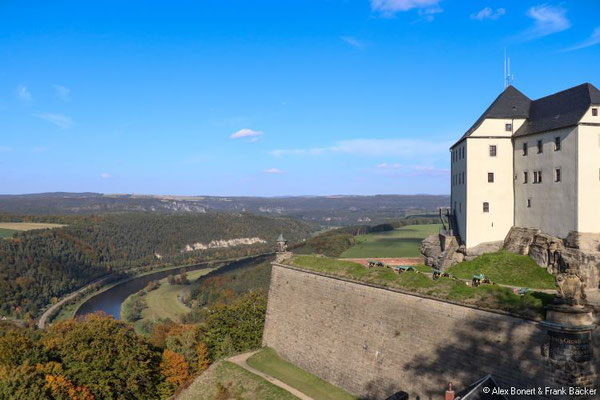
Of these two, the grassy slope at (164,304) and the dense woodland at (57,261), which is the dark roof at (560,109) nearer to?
the grassy slope at (164,304)

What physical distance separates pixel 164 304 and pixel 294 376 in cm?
10001

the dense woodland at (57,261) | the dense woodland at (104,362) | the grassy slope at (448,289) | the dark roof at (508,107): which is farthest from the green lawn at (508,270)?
the dense woodland at (57,261)

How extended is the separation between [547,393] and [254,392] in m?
15.9

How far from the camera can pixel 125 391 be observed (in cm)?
3638

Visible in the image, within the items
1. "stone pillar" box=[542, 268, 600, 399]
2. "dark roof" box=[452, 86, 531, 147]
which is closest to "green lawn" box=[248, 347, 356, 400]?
"stone pillar" box=[542, 268, 600, 399]

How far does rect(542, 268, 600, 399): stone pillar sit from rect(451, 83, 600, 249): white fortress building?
11.9 metres

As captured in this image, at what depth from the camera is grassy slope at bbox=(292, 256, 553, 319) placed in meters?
18.0

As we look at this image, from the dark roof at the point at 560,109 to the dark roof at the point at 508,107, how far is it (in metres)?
0.57

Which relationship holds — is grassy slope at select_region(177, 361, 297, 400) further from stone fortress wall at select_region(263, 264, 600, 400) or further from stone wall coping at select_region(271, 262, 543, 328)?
stone wall coping at select_region(271, 262, 543, 328)

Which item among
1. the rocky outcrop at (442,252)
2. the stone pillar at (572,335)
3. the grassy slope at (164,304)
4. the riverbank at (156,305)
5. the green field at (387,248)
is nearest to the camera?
the stone pillar at (572,335)

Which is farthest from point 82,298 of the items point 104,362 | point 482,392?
point 482,392

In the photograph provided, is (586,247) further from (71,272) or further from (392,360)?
(71,272)

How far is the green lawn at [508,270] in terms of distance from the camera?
2627cm

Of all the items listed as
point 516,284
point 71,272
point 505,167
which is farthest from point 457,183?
point 71,272
